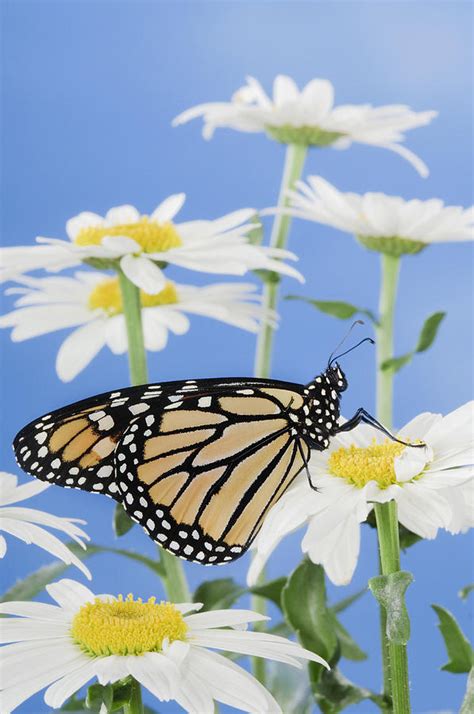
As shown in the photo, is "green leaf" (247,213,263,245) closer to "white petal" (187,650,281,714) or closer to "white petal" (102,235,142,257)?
"white petal" (102,235,142,257)

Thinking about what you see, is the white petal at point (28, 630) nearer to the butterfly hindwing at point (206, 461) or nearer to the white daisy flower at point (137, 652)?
the white daisy flower at point (137, 652)

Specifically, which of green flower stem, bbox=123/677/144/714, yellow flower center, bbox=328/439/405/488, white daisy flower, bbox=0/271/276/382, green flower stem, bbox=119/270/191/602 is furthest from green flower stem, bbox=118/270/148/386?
green flower stem, bbox=123/677/144/714

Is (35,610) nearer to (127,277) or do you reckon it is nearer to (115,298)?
(127,277)

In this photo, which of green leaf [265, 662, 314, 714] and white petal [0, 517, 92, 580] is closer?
white petal [0, 517, 92, 580]

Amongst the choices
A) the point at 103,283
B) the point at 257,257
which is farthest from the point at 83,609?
the point at 103,283

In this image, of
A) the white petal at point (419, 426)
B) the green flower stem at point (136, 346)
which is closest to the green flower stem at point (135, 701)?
the white petal at point (419, 426)

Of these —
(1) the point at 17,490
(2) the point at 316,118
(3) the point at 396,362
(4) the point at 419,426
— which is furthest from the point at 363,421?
(2) the point at 316,118
